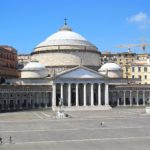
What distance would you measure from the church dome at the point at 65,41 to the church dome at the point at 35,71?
845 centimetres

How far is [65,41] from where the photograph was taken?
417ft

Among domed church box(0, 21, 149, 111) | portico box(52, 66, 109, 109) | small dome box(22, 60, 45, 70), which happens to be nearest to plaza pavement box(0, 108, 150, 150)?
domed church box(0, 21, 149, 111)

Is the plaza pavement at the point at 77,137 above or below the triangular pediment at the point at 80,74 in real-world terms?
below

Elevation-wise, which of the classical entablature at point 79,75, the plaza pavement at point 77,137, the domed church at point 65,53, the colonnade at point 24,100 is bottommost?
the plaza pavement at point 77,137

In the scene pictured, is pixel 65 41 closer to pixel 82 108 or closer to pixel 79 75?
pixel 79 75

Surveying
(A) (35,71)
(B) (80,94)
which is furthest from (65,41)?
(B) (80,94)

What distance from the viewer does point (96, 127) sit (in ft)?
193

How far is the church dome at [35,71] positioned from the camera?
391 ft

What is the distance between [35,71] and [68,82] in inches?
502

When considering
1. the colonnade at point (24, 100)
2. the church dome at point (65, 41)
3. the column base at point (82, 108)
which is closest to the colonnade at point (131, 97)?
the column base at point (82, 108)

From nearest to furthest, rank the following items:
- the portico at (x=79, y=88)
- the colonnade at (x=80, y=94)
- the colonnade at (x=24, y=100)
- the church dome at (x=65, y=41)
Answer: the colonnade at (x=24, y=100) → the colonnade at (x=80, y=94) → the portico at (x=79, y=88) → the church dome at (x=65, y=41)

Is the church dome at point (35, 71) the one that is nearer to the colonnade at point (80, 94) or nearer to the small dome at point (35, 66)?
the small dome at point (35, 66)

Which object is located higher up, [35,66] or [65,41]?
[65,41]

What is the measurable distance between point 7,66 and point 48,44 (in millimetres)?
17425
